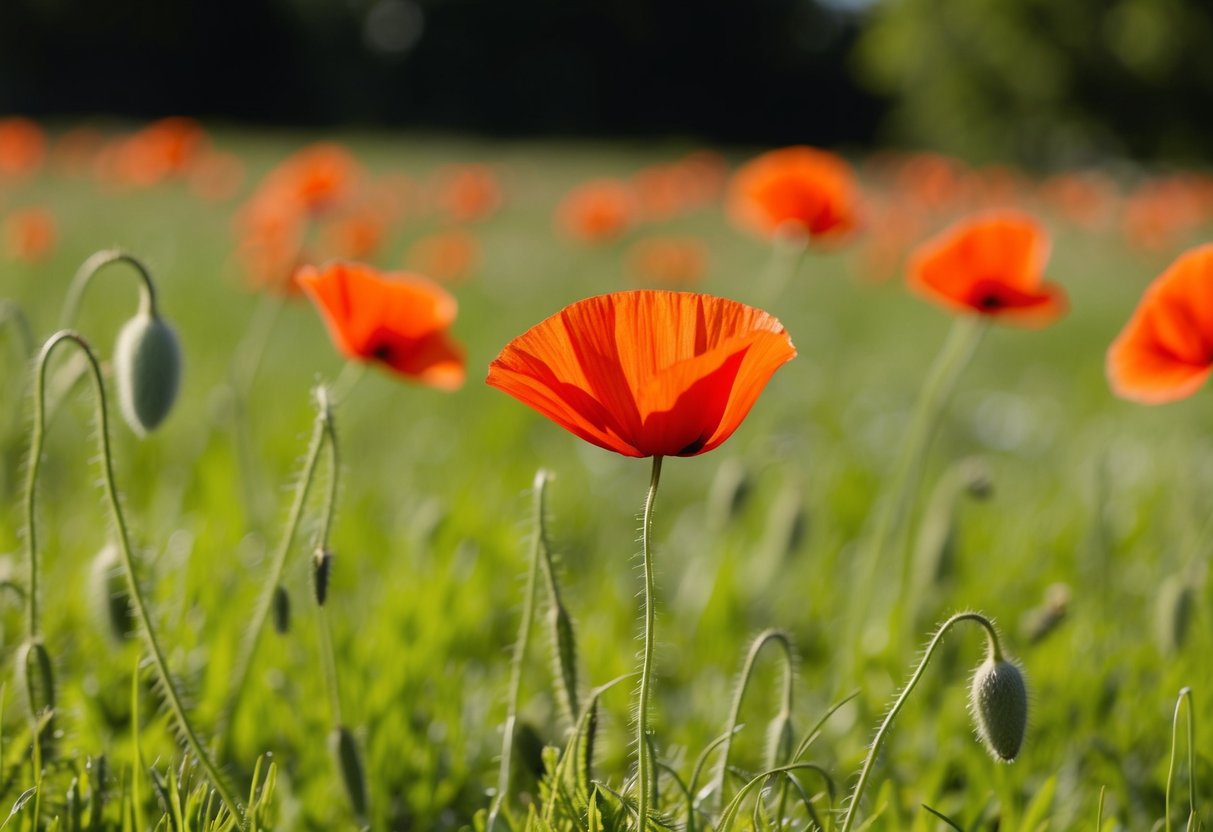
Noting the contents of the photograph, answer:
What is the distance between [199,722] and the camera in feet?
6.21

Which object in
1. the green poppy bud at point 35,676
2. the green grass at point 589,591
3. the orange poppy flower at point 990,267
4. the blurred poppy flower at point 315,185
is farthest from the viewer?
the blurred poppy flower at point 315,185

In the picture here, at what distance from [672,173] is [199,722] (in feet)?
16.9

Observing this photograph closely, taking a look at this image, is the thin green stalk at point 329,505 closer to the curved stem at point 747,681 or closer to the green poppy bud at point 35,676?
the green poppy bud at point 35,676

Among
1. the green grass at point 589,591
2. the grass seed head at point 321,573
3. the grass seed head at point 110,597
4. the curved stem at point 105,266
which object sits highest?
the curved stem at point 105,266

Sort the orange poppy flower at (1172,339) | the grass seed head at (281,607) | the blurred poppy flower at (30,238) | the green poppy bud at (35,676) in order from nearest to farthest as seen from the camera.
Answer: the green poppy bud at (35,676)
the grass seed head at (281,607)
the orange poppy flower at (1172,339)
the blurred poppy flower at (30,238)

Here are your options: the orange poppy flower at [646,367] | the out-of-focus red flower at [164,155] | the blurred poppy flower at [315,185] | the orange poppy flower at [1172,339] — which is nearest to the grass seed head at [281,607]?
the orange poppy flower at [646,367]

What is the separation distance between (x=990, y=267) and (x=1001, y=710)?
96 cm

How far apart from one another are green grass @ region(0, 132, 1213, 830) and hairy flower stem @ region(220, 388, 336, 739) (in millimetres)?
90

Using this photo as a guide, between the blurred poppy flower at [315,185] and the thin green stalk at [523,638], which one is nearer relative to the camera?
the thin green stalk at [523,638]

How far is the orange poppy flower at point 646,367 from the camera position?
3.73 feet

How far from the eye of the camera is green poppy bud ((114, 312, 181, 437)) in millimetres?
1593

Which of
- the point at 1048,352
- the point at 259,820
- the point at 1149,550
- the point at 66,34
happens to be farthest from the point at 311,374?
the point at 66,34

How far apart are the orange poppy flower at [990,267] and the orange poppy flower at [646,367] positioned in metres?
1.04

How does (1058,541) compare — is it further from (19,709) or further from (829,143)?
(829,143)
